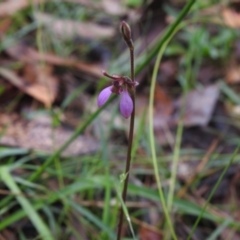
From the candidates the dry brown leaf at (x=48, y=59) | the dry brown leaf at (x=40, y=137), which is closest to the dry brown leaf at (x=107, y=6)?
the dry brown leaf at (x=48, y=59)

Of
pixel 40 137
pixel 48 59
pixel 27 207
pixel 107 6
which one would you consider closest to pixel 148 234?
pixel 27 207

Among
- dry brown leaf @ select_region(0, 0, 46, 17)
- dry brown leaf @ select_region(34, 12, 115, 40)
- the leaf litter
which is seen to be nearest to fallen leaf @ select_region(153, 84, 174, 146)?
the leaf litter

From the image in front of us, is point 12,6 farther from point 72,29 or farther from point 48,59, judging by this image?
point 48,59

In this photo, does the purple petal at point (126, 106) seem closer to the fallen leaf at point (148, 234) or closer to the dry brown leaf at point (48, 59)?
the fallen leaf at point (148, 234)

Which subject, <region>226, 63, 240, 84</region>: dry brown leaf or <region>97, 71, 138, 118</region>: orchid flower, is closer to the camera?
<region>97, 71, 138, 118</region>: orchid flower

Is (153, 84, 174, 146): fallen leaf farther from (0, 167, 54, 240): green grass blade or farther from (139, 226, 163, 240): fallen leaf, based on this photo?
(0, 167, 54, 240): green grass blade

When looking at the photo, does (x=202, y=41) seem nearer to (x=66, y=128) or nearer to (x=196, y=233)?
(x=66, y=128)
